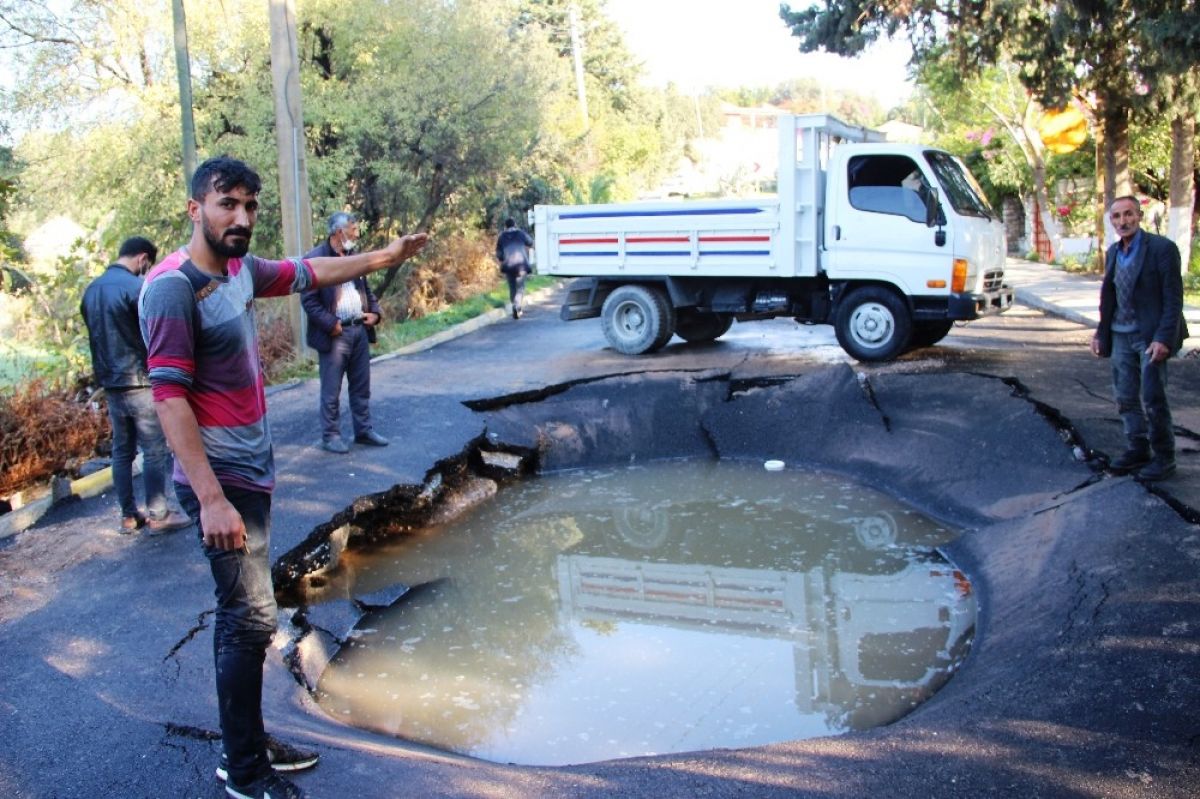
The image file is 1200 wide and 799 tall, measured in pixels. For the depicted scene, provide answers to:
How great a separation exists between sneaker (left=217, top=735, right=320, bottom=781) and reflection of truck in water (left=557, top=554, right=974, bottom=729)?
7.95 feet

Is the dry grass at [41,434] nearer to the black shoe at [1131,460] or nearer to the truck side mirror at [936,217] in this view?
the black shoe at [1131,460]

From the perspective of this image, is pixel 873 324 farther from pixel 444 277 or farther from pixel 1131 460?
pixel 444 277

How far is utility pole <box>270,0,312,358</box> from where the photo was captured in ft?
40.8

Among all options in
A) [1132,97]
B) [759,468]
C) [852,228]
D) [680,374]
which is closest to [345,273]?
[759,468]

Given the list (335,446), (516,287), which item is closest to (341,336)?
(335,446)

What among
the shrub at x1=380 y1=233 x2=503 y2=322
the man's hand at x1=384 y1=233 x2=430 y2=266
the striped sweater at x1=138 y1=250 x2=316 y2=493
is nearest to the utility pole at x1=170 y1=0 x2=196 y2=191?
the shrub at x1=380 y1=233 x2=503 y2=322

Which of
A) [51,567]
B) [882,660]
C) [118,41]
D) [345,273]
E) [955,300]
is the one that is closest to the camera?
[345,273]

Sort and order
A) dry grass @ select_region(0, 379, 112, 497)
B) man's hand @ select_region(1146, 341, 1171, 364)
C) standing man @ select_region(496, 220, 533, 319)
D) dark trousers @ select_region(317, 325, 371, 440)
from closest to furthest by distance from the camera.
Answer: man's hand @ select_region(1146, 341, 1171, 364) < dark trousers @ select_region(317, 325, 371, 440) < dry grass @ select_region(0, 379, 112, 497) < standing man @ select_region(496, 220, 533, 319)

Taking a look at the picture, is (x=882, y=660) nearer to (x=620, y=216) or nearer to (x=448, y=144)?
(x=620, y=216)

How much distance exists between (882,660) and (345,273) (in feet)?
11.5

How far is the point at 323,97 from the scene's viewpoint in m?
18.5

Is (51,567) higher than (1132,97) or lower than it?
lower

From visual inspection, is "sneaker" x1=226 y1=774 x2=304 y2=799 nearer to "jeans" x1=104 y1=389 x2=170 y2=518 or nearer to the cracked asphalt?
the cracked asphalt

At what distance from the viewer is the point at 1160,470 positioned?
21.5 ft
